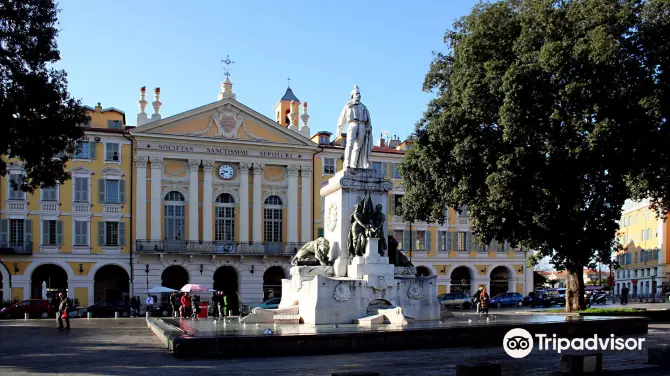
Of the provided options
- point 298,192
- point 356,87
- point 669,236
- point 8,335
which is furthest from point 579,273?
point 669,236

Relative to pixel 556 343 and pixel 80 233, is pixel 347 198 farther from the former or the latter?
pixel 80 233

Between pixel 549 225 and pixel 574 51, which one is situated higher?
pixel 574 51

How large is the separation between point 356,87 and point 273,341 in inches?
336

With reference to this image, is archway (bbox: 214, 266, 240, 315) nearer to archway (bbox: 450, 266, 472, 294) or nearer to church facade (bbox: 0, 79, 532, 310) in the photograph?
church facade (bbox: 0, 79, 532, 310)

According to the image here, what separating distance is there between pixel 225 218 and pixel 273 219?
11.4 feet

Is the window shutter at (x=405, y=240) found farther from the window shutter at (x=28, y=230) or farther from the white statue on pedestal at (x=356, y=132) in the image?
the white statue on pedestal at (x=356, y=132)

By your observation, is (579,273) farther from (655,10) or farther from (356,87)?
Answer: (356,87)

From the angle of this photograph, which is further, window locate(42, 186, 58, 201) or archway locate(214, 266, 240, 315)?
archway locate(214, 266, 240, 315)

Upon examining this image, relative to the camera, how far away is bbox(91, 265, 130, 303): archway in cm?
5225

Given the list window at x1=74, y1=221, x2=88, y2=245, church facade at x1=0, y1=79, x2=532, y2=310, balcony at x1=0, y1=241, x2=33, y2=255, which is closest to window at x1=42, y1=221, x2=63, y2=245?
church facade at x1=0, y1=79, x2=532, y2=310

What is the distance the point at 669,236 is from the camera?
2736 inches

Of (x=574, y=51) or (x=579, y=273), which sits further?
(x=579, y=273)

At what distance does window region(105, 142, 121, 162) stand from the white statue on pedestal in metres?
33.8

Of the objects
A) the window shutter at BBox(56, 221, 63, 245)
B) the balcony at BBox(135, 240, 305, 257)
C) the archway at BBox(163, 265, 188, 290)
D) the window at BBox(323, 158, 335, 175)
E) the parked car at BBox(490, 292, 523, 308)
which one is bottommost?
the parked car at BBox(490, 292, 523, 308)
